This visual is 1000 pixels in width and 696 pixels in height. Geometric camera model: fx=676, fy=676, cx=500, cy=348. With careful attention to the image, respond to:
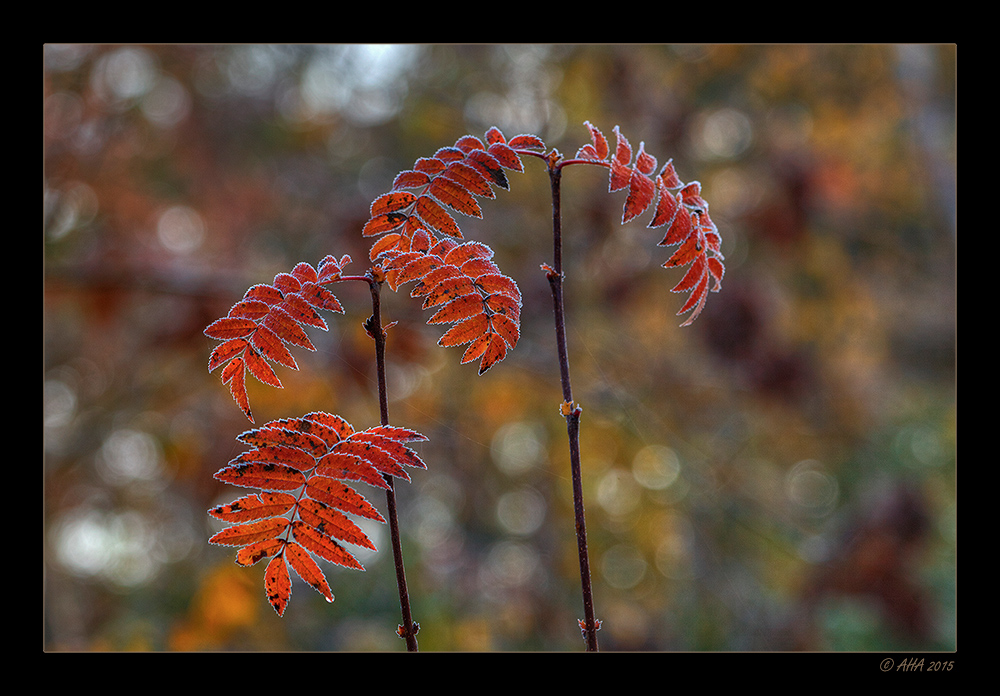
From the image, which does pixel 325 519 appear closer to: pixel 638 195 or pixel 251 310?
pixel 251 310

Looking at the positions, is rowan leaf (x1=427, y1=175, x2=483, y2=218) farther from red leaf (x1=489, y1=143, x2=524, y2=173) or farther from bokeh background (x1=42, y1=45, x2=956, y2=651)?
bokeh background (x1=42, y1=45, x2=956, y2=651)

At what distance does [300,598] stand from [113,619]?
101cm

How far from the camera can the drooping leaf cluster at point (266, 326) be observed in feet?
2.01

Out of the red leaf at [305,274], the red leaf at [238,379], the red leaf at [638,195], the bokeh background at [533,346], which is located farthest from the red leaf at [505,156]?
the bokeh background at [533,346]

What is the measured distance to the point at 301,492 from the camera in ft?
2.01

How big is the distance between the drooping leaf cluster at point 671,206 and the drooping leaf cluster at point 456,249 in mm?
75

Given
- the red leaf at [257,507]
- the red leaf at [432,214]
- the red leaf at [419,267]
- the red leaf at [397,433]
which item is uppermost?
the red leaf at [432,214]

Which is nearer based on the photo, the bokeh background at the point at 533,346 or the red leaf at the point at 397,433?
the red leaf at the point at 397,433

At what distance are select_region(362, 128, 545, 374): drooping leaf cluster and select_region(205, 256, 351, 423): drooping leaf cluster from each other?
0.23 ft

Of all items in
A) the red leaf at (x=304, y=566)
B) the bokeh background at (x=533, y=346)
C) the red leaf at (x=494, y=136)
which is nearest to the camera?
the red leaf at (x=304, y=566)

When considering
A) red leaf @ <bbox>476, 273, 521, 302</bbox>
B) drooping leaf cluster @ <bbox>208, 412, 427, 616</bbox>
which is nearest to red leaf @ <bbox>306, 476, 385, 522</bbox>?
drooping leaf cluster @ <bbox>208, 412, 427, 616</bbox>

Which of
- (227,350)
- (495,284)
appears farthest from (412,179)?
(227,350)

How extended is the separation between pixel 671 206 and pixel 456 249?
208 millimetres

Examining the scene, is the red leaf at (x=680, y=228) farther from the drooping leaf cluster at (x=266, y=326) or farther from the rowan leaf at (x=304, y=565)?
the rowan leaf at (x=304, y=565)
